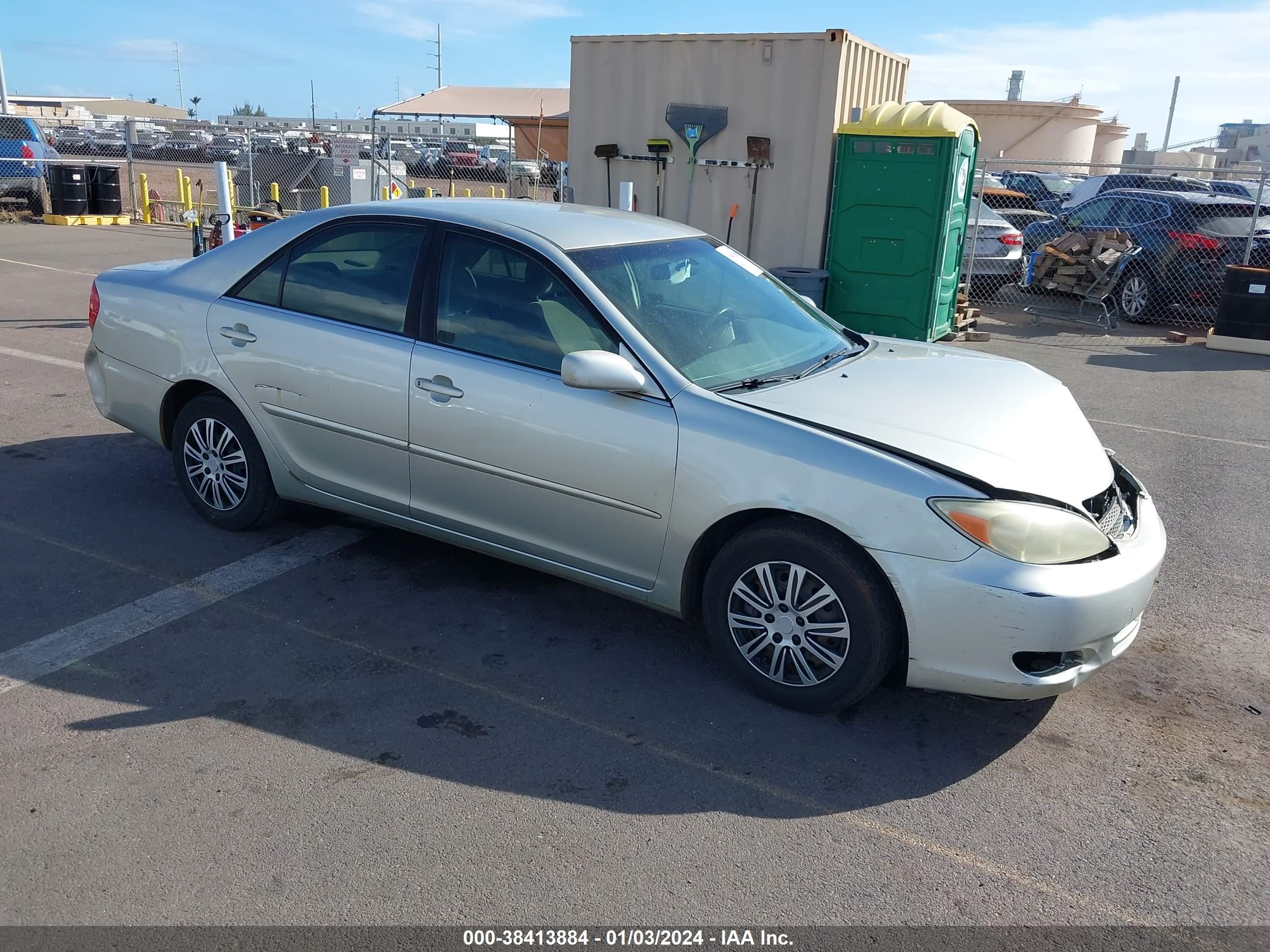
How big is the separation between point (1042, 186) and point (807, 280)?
19.4 meters

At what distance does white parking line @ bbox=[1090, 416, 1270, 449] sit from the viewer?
785cm

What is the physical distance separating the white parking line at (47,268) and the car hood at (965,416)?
12368mm

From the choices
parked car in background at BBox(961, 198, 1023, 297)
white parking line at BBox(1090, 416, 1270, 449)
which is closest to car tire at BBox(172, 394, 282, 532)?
white parking line at BBox(1090, 416, 1270, 449)

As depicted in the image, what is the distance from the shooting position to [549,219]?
15.0 ft

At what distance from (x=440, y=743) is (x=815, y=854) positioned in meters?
1.27

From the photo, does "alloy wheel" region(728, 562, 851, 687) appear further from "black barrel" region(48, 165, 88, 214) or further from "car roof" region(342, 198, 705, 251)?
"black barrel" region(48, 165, 88, 214)

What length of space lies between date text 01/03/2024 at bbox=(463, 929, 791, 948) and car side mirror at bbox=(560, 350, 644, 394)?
182 centimetres

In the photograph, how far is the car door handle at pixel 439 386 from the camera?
4234mm

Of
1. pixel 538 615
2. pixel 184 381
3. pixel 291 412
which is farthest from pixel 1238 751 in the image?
pixel 184 381

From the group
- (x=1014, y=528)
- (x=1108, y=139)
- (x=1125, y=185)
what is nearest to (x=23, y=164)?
(x=1125, y=185)

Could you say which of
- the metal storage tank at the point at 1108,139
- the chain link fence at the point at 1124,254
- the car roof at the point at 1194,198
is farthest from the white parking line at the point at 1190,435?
the metal storage tank at the point at 1108,139

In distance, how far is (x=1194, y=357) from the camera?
1169cm

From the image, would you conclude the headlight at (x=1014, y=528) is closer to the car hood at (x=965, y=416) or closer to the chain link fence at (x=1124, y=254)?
the car hood at (x=965, y=416)

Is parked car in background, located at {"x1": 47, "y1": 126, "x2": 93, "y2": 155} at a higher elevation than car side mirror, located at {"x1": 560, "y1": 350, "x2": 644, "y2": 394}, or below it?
higher
